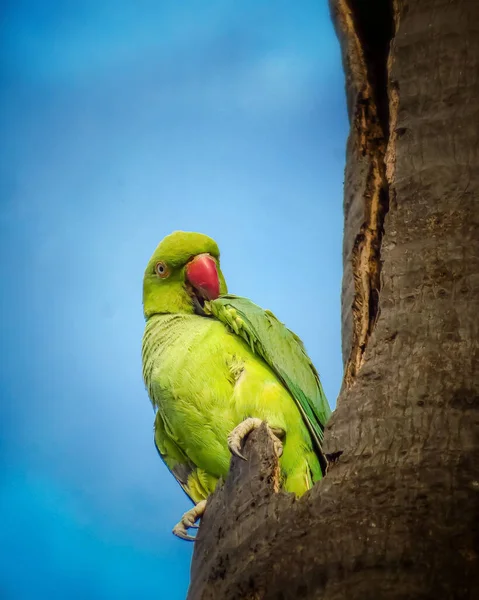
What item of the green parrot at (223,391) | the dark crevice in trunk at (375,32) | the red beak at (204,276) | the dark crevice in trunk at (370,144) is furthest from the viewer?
the red beak at (204,276)

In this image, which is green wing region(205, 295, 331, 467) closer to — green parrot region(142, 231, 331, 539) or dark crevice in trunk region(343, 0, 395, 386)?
green parrot region(142, 231, 331, 539)

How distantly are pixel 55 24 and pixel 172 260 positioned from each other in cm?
187

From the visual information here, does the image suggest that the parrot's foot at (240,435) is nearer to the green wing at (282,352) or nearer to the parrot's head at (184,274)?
the green wing at (282,352)

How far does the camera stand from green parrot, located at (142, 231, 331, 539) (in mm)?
2562

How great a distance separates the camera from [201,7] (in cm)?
403

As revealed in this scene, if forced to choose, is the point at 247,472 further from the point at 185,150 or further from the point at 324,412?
the point at 185,150

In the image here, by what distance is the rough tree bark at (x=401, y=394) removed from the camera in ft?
4.38

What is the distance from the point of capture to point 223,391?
2643mm

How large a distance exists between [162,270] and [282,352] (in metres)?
0.86

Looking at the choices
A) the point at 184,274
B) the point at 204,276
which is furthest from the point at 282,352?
the point at 184,274

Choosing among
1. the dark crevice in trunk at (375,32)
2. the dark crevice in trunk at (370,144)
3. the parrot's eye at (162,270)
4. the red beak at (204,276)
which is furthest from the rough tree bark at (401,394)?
the parrot's eye at (162,270)

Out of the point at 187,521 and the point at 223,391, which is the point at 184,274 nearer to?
the point at 223,391

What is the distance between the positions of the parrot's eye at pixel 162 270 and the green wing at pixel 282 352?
408mm

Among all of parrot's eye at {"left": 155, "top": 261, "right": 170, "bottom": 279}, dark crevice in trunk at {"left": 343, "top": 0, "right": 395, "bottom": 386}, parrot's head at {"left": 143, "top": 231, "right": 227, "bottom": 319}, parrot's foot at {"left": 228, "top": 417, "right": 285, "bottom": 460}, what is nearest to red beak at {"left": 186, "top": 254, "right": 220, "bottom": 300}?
parrot's head at {"left": 143, "top": 231, "right": 227, "bottom": 319}
